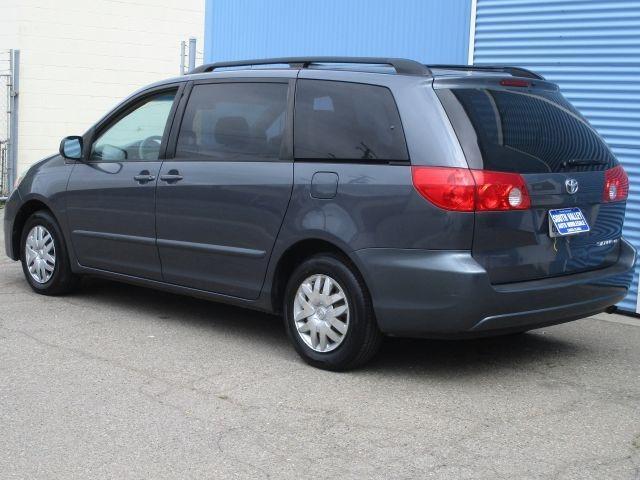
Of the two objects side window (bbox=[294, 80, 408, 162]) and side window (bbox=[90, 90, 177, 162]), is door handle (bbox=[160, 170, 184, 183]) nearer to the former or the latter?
side window (bbox=[90, 90, 177, 162])

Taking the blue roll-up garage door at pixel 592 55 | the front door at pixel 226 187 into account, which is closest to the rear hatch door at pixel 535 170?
the front door at pixel 226 187

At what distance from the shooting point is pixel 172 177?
6629mm

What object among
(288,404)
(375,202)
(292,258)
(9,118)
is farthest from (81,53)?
(288,404)

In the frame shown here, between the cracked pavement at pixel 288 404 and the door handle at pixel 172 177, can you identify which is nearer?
the cracked pavement at pixel 288 404

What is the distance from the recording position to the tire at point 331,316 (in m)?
5.51

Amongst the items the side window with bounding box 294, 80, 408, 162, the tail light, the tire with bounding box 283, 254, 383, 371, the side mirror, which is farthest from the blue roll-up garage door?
the side mirror

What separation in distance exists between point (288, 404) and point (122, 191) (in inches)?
102

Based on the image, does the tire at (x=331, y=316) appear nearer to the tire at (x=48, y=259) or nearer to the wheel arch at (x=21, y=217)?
the tire at (x=48, y=259)

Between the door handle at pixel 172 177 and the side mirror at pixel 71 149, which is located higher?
the side mirror at pixel 71 149

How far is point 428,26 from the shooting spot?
31.8 ft

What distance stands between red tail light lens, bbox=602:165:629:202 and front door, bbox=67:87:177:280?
9.77 ft

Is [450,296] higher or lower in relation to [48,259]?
higher

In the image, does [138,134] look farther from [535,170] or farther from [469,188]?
[535,170]

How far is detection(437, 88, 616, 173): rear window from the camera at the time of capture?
5.28 m
